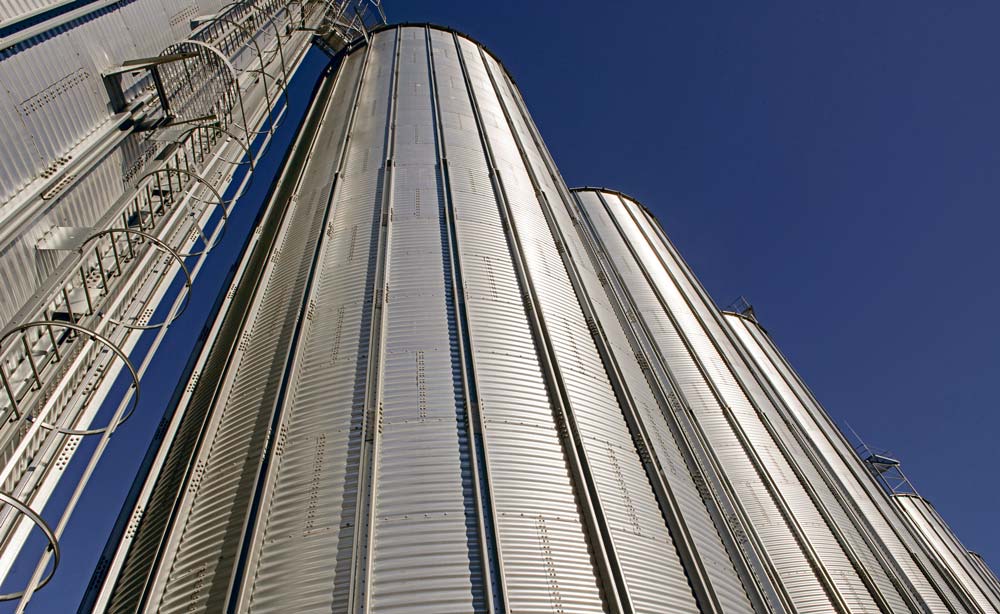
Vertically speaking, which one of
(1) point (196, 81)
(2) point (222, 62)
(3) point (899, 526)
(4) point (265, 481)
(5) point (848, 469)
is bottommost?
(4) point (265, 481)

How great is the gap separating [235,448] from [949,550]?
3388 cm

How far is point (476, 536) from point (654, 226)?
111 feet

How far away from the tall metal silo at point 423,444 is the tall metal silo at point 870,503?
30.6ft

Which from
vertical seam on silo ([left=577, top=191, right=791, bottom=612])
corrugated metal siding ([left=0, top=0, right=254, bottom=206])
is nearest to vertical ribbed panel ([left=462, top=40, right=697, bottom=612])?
vertical seam on silo ([left=577, top=191, right=791, bottom=612])

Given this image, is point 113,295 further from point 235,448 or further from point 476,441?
point 476,441

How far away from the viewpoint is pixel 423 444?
1035 cm

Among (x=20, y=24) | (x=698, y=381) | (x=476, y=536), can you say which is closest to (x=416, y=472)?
(x=476, y=536)

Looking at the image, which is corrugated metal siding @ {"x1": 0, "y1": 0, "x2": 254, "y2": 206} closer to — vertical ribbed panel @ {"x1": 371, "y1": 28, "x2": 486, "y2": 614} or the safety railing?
the safety railing

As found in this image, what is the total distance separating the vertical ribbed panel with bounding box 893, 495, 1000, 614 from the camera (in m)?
23.1

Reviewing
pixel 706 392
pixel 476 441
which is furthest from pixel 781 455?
pixel 476 441

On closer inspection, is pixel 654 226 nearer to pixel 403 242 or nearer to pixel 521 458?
pixel 403 242

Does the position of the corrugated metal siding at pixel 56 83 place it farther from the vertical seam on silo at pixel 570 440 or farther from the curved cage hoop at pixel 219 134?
the vertical seam on silo at pixel 570 440

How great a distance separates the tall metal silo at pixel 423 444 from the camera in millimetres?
8688

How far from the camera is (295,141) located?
24969mm
